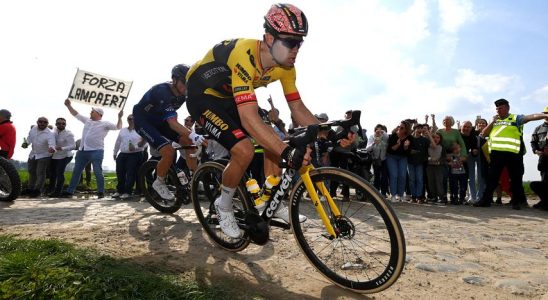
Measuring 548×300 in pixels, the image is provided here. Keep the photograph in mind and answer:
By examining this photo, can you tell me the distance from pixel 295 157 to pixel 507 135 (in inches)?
324

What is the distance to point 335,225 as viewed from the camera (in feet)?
10.6

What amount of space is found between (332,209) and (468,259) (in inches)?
72.8

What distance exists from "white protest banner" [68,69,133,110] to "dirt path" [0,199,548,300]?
625 centimetres

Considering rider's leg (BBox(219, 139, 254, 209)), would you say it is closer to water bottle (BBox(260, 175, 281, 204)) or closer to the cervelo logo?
water bottle (BBox(260, 175, 281, 204))

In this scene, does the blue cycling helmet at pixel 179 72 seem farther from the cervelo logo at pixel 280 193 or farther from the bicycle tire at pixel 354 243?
the bicycle tire at pixel 354 243

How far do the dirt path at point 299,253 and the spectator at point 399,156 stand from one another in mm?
3484

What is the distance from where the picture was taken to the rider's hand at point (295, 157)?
10.3ft

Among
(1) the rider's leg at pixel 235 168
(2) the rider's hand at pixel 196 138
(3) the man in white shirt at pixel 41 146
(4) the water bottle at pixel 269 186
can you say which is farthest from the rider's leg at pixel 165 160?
(3) the man in white shirt at pixel 41 146

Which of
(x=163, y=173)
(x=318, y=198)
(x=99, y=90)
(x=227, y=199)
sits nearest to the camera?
(x=318, y=198)

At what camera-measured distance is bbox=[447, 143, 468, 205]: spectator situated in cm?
1026

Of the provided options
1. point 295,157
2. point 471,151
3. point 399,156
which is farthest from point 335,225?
point 471,151

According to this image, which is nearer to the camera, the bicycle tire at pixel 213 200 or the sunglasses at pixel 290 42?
the sunglasses at pixel 290 42

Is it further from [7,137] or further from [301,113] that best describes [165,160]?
[7,137]

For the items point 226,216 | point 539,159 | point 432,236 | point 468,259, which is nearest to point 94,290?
point 226,216
